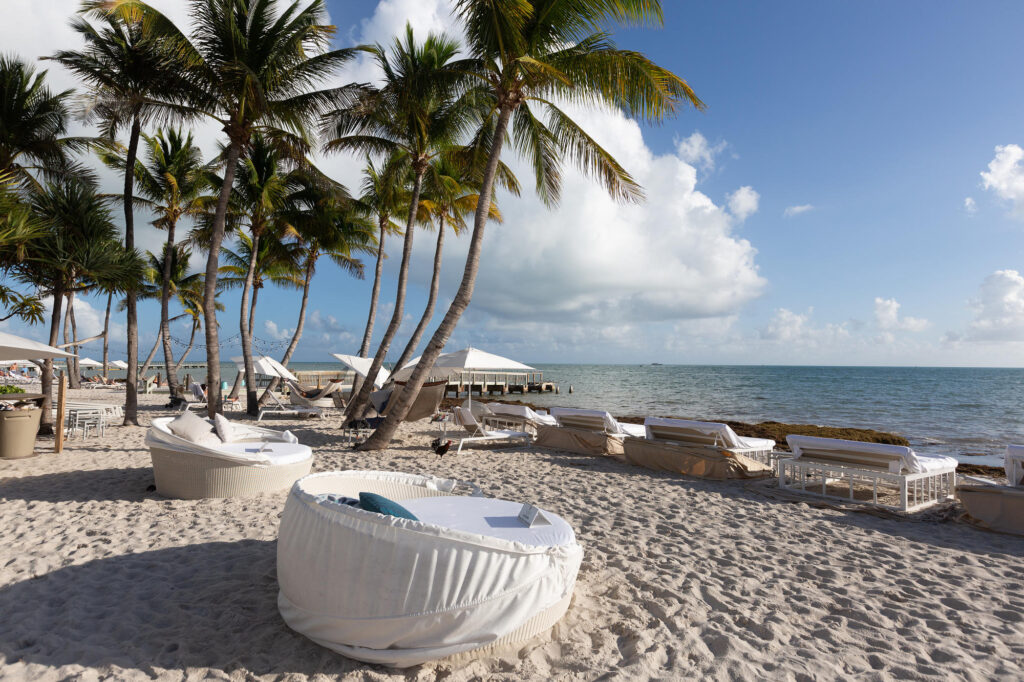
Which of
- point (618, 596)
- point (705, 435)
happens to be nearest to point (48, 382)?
point (618, 596)

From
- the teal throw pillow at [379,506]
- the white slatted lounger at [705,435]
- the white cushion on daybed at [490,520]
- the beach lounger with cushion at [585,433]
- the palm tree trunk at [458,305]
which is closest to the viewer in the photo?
the teal throw pillow at [379,506]

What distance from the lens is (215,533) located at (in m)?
4.01

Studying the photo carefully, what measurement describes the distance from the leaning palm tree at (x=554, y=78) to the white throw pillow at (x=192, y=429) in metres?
3.18

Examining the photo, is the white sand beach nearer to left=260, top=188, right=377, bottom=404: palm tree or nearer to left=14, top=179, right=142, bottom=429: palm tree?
left=14, top=179, right=142, bottom=429: palm tree

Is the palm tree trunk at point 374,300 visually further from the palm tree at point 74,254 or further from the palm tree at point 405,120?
the palm tree at point 74,254

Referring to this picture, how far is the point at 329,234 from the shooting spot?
16016 millimetres

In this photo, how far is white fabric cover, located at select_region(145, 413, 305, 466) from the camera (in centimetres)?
495

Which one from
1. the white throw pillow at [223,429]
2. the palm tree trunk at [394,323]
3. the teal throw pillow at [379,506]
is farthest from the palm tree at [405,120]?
the teal throw pillow at [379,506]

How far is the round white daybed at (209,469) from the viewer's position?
16.3 ft

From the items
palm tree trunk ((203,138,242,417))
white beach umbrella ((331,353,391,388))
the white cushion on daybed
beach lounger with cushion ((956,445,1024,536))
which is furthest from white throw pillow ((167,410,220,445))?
beach lounger with cushion ((956,445,1024,536))

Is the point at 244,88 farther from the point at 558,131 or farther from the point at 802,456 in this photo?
the point at 802,456

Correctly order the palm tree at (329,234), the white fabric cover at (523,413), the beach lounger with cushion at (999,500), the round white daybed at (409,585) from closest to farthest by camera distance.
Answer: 1. the round white daybed at (409,585)
2. the beach lounger with cushion at (999,500)
3. the white fabric cover at (523,413)
4. the palm tree at (329,234)

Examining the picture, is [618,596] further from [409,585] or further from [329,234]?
[329,234]

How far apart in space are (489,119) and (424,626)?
30.0ft
